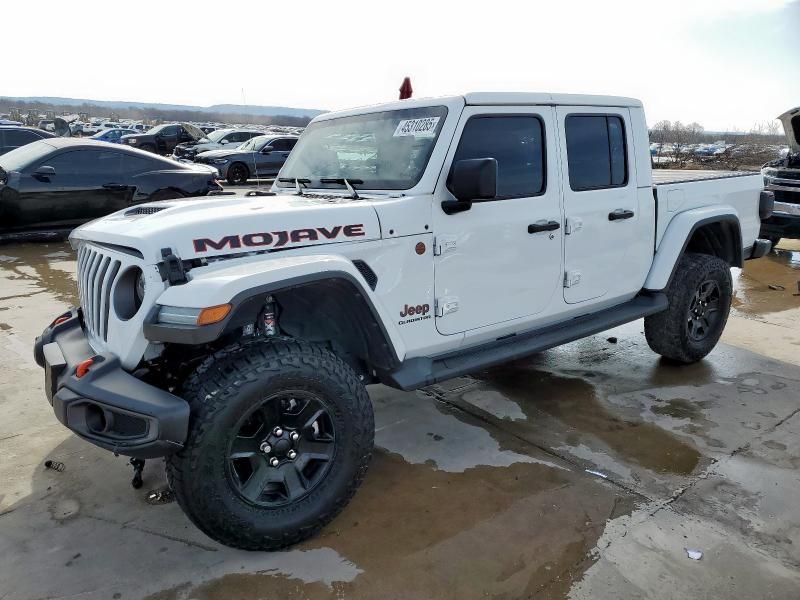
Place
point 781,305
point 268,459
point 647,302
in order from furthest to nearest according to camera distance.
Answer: point 781,305 < point 647,302 < point 268,459

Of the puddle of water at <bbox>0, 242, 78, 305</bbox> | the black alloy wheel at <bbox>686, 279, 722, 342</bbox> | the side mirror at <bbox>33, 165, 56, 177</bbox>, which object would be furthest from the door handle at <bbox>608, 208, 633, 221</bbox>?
the side mirror at <bbox>33, 165, 56, 177</bbox>

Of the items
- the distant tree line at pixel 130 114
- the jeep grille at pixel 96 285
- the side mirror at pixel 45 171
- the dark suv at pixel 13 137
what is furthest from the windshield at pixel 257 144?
the distant tree line at pixel 130 114

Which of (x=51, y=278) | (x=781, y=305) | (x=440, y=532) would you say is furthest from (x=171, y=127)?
(x=440, y=532)

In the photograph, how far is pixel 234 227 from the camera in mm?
2559

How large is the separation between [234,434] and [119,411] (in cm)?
43

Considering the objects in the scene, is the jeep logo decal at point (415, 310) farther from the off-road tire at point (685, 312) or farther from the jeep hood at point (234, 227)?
the off-road tire at point (685, 312)

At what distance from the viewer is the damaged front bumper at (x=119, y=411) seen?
7.27 feet

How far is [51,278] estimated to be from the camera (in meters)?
6.94

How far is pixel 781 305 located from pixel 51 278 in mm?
8101

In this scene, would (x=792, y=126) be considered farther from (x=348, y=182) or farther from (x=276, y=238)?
(x=276, y=238)

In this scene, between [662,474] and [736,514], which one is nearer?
[736,514]

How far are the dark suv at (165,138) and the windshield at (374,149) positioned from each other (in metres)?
22.3

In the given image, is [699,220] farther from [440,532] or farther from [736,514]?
[440,532]

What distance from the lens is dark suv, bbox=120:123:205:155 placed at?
24.1 metres
